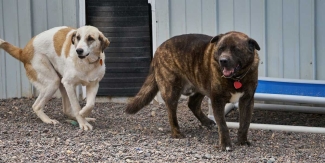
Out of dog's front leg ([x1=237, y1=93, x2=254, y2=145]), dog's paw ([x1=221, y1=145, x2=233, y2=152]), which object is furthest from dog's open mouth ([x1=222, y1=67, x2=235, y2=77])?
dog's paw ([x1=221, y1=145, x2=233, y2=152])

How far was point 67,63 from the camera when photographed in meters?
7.94

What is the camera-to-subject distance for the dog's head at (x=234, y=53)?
629 cm

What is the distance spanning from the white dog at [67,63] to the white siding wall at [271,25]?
1634mm

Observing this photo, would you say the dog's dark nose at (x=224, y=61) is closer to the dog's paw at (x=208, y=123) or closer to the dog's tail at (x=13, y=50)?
the dog's paw at (x=208, y=123)

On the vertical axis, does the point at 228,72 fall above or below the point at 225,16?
below

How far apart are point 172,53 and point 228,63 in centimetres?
120

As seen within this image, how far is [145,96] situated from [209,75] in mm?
1046

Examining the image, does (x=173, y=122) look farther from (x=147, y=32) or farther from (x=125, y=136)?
(x=147, y=32)

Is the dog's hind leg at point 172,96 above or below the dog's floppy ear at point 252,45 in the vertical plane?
below

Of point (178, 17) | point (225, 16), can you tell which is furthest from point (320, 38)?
point (178, 17)

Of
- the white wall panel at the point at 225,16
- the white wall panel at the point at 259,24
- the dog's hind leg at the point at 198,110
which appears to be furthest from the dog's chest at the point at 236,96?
the white wall panel at the point at 225,16

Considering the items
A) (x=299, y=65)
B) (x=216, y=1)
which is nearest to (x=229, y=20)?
(x=216, y=1)

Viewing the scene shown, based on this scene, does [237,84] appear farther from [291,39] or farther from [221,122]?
[291,39]

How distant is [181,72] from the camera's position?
7.29m
